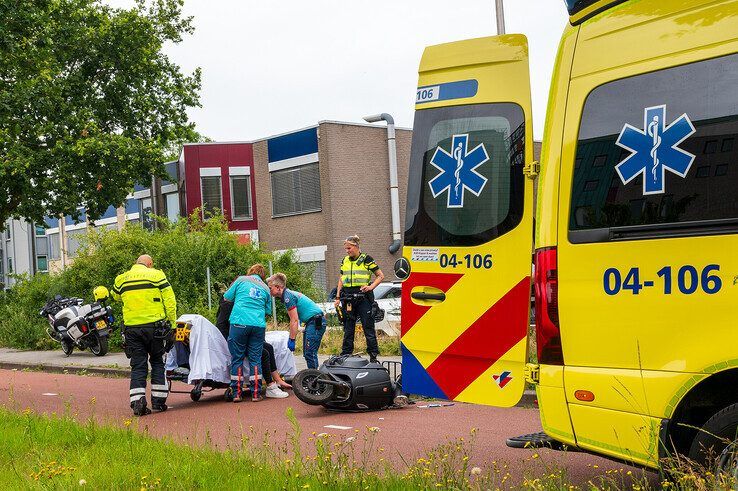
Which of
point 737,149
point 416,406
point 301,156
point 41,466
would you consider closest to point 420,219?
point 737,149

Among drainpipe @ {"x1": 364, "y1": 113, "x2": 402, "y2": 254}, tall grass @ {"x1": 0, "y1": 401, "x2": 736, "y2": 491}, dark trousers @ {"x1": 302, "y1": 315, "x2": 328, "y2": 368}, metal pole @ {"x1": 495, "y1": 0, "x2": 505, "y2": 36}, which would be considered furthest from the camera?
drainpipe @ {"x1": 364, "y1": 113, "x2": 402, "y2": 254}

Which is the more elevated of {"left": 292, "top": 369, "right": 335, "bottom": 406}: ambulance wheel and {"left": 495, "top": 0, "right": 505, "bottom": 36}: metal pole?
{"left": 495, "top": 0, "right": 505, "bottom": 36}: metal pole

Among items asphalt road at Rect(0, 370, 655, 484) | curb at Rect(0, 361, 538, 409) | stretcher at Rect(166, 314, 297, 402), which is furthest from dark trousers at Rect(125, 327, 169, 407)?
curb at Rect(0, 361, 538, 409)

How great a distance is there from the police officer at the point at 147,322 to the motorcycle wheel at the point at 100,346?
313 inches

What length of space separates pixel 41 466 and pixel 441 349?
8.97 ft

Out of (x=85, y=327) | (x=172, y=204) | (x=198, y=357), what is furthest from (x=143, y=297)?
(x=172, y=204)

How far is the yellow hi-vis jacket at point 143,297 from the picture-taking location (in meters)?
10.4

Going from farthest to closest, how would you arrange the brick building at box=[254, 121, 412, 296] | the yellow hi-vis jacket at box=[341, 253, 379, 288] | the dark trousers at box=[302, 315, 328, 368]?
the brick building at box=[254, 121, 412, 296]
the yellow hi-vis jacket at box=[341, 253, 379, 288]
the dark trousers at box=[302, 315, 328, 368]

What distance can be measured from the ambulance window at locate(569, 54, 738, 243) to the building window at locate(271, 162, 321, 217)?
28.1m

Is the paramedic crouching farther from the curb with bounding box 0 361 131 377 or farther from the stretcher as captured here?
the curb with bounding box 0 361 131 377

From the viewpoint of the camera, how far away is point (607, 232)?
453 centimetres

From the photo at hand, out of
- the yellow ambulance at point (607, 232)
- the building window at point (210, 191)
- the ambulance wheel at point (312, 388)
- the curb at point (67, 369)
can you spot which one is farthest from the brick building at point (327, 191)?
the yellow ambulance at point (607, 232)

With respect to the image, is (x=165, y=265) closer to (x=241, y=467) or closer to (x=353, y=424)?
(x=353, y=424)

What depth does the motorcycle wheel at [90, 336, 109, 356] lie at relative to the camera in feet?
59.5
